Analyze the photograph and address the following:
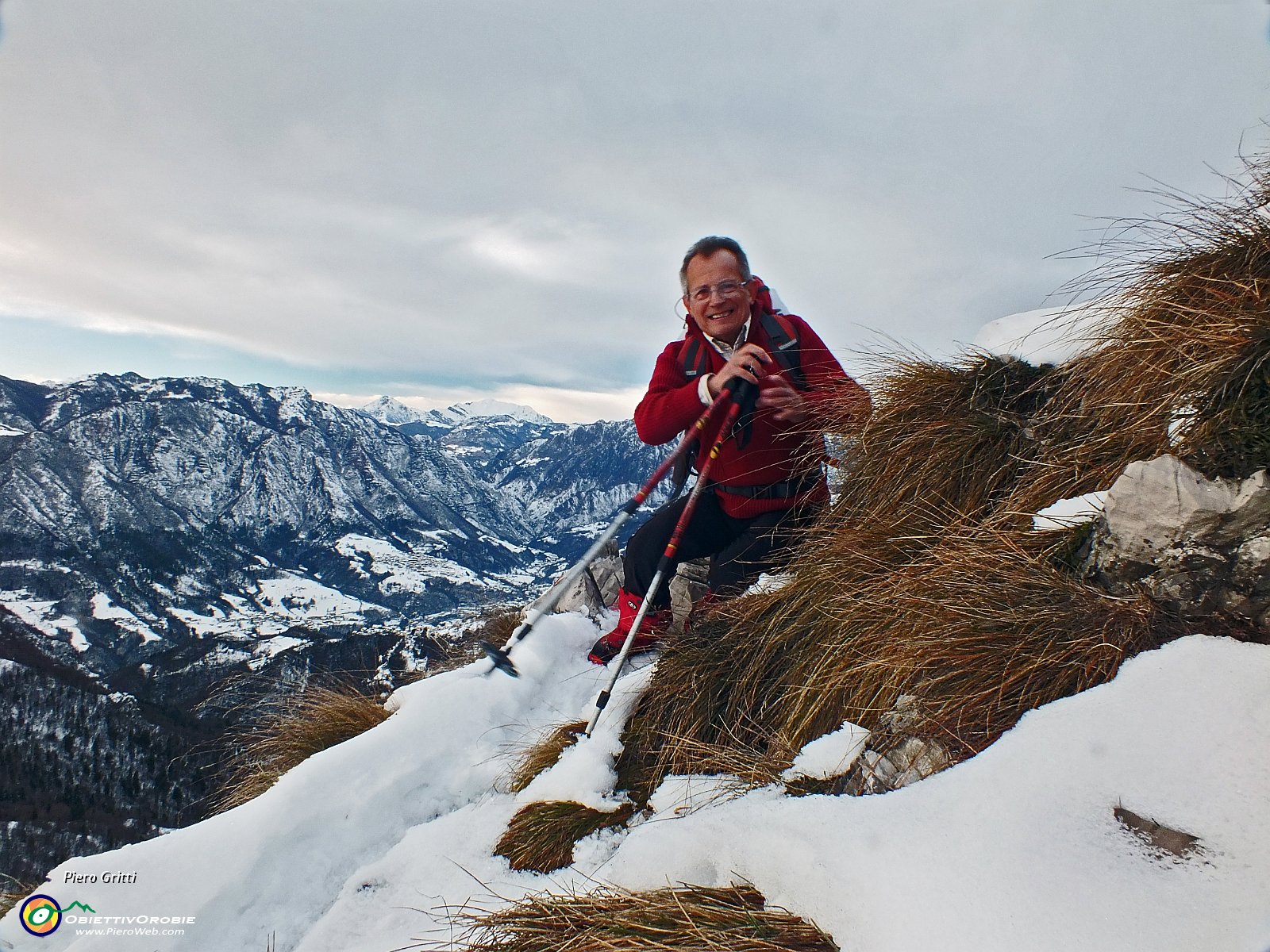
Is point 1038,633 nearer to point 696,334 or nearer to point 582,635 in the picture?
point 696,334

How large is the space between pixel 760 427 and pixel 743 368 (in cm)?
64

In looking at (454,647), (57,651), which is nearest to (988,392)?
(454,647)

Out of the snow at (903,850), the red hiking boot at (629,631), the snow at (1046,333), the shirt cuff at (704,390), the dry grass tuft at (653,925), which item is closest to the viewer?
the snow at (903,850)

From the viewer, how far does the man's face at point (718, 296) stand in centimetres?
497

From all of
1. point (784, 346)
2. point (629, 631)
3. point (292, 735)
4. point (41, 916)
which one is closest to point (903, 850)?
point (784, 346)

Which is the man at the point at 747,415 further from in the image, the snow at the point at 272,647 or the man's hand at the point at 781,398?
the snow at the point at 272,647

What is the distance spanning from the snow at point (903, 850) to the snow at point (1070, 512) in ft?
2.68

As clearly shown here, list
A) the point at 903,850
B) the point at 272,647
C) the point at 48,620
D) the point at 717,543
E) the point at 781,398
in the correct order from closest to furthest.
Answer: the point at 903,850
the point at 781,398
the point at 717,543
the point at 272,647
the point at 48,620

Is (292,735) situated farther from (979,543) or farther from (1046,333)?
(1046,333)

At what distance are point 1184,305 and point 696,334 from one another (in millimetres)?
3131

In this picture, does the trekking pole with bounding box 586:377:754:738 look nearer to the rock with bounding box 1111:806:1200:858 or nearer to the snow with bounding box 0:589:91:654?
Answer: the rock with bounding box 1111:806:1200:858

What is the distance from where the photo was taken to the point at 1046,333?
420 cm

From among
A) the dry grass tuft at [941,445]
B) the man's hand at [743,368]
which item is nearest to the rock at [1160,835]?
the dry grass tuft at [941,445]

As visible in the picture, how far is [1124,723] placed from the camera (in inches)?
75.4
